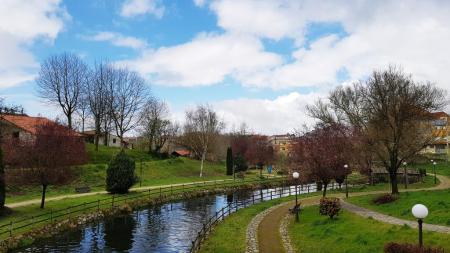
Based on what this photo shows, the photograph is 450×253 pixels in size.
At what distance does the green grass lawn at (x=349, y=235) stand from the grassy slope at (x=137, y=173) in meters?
28.1

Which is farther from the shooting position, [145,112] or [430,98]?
[145,112]

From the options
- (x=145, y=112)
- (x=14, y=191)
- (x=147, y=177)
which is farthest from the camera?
(x=145, y=112)

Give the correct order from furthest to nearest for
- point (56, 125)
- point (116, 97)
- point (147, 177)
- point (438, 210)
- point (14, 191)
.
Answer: point (116, 97) → point (147, 177) → point (14, 191) → point (56, 125) → point (438, 210)

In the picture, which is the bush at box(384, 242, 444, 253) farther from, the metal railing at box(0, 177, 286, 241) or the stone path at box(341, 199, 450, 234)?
the metal railing at box(0, 177, 286, 241)

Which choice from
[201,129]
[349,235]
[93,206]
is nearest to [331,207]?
[349,235]

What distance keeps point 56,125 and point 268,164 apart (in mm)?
60668

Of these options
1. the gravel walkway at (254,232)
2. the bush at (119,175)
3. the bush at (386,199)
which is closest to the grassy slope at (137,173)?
the bush at (119,175)

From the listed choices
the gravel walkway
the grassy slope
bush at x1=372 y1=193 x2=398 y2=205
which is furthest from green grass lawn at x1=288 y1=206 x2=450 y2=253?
the grassy slope

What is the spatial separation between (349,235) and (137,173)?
4469 cm

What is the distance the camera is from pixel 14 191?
42188 millimetres

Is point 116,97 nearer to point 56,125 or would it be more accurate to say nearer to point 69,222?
point 56,125

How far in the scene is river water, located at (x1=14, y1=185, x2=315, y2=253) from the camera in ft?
82.1

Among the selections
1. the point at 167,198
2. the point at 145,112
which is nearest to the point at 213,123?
the point at 145,112

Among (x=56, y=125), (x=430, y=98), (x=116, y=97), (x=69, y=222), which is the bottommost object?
(x=69, y=222)
